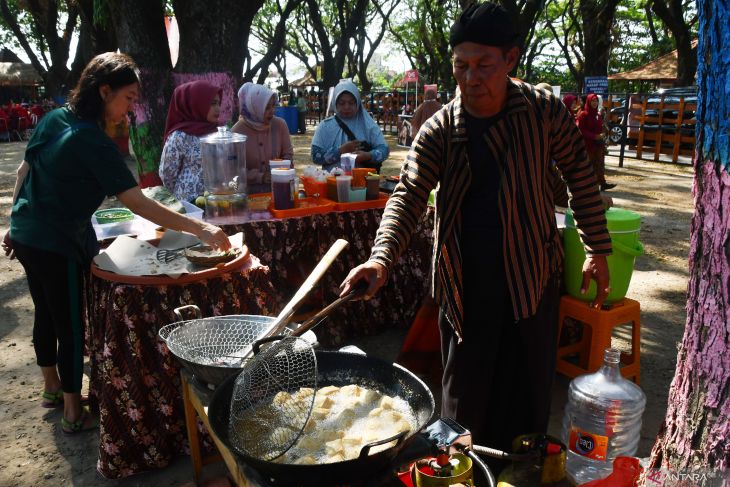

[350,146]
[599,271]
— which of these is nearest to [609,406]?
[599,271]

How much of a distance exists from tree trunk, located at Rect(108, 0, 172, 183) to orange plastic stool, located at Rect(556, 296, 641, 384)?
197 inches

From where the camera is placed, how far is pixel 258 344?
1427 millimetres

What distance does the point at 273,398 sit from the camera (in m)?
1.51

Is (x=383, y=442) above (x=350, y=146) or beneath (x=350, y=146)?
beneath

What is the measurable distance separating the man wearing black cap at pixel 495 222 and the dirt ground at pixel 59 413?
1246mm

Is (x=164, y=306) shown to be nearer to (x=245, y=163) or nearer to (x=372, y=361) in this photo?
(x=372, y=361)

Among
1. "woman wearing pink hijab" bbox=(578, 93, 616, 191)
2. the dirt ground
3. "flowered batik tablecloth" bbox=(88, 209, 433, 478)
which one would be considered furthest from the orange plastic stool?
"woman wearing pink hijab" bbox=(578, 93, 616, 191)

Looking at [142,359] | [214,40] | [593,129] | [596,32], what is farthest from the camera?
[596,32]

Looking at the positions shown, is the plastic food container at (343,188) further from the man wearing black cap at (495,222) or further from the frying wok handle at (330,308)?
the frying wok handle at (330,308)

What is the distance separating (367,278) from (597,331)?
208cm

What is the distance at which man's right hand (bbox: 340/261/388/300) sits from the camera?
1.67 metres

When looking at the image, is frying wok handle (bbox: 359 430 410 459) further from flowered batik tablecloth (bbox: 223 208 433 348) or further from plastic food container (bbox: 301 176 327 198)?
plastic food container (bbox: 301 176 327 198)

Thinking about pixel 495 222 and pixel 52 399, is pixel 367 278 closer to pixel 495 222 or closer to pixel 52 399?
pixel 495 222

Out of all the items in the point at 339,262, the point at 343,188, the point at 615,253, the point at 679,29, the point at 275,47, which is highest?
the point at 679,29
